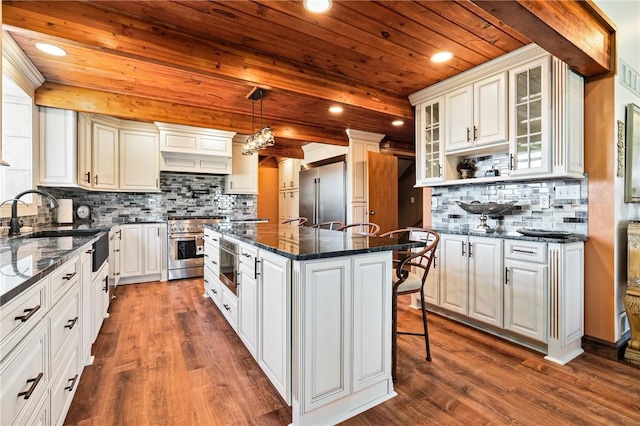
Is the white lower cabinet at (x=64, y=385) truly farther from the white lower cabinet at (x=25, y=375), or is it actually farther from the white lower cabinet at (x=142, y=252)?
the white lower cabinet at (x=142, y=252)

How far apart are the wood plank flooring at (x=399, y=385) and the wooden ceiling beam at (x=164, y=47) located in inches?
81.7

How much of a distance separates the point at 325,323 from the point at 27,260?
1318mm

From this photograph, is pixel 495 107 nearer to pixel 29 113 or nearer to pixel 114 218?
pixel 29 113

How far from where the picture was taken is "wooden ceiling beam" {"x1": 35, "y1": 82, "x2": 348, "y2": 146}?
3.13m

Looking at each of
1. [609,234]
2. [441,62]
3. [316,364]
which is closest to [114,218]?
[316,364]

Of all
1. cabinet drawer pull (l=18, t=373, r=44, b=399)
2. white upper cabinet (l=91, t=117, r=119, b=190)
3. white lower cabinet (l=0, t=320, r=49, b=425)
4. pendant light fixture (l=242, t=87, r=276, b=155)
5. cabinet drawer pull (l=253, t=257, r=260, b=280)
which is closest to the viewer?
white lower cabinet (l=0, t=320, r=49, b=425)

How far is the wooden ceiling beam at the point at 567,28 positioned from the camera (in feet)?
5.22

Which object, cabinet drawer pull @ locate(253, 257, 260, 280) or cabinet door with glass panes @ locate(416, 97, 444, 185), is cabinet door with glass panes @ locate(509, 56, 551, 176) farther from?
cabinet drawer pull @ locate(253, 257, 260, 280)

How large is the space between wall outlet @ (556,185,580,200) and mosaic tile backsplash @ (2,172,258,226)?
4.17m

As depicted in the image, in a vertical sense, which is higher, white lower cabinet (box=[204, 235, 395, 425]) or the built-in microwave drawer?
the built-in microwave drawer

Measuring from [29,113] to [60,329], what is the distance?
2615 millimetres

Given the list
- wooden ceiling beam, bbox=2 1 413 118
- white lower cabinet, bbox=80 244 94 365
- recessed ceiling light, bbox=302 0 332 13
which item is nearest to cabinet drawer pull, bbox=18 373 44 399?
white lower cabinet, bbox=80 244 94 365

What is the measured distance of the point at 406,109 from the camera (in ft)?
11.5

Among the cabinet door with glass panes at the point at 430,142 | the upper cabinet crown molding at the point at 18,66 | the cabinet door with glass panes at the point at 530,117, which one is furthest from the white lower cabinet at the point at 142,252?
the cabinet door with glass panes at the point at 530,117
